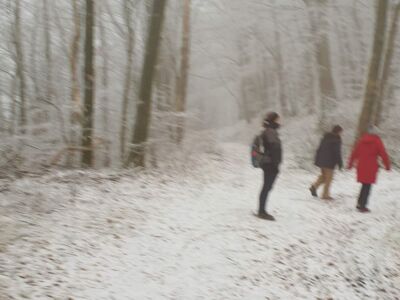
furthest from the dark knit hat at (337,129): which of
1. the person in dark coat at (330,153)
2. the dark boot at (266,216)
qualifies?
the dark boot at (266,216)

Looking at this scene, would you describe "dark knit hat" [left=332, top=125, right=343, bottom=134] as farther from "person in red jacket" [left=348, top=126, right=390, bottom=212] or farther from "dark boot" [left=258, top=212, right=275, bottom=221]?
"dark boot" [left=258, top=212, right=275, bottom=221]

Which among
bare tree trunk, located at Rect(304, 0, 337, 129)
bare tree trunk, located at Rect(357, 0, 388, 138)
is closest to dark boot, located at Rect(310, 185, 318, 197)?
bare tree trunk, located at Rect(357, 0, 388, 138)

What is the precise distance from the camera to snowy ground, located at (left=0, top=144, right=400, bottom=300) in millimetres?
5582

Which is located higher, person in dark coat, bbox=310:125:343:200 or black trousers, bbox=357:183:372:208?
person in dark coat, bbox=310:125:343:200

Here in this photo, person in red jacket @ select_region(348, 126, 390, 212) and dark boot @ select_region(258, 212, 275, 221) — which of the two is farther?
person in red jacket @ select_region(348, 126, 390, 212)

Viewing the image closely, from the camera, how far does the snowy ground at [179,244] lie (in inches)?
220

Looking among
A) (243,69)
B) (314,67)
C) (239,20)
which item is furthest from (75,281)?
(243,69)

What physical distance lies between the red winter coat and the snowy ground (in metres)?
0.85

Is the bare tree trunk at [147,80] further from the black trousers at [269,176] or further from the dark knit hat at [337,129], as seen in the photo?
the dark knit hat at [337,129]

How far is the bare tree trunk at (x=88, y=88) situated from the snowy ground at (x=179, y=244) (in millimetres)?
1999

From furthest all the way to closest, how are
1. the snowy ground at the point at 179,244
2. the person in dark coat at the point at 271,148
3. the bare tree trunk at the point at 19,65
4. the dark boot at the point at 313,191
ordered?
the bare tree trunk at the point at 19,65 < the dark boot at the point at 313,191 < the person in dark coat at the point at 271,148 < the snowy ground at the point at 179,244

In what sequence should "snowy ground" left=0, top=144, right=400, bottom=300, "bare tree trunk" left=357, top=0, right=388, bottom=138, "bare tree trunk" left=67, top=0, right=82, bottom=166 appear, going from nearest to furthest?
1. "snowy ground" left=0, top=144, right=400, bottom=300
2. "bare tree trunk" left=67, top=0, right=82, bottom=166
3. "bare tree trunk" left=357, top=0, right=388, bottom=138

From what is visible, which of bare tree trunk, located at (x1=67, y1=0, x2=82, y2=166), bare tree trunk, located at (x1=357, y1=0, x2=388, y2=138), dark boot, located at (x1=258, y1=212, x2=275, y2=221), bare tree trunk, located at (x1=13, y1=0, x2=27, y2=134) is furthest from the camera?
bare tree trunk, located at (x1=13, y1=0, x2=27, y2=134)

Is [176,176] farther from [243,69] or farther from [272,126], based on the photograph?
[243,69]
